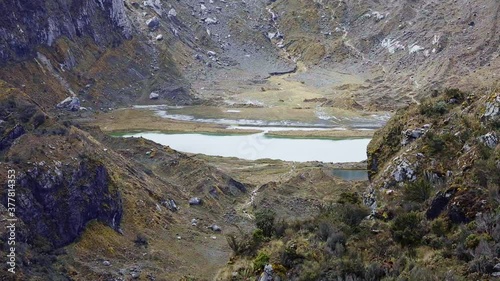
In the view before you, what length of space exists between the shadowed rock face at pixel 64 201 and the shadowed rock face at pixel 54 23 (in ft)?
145

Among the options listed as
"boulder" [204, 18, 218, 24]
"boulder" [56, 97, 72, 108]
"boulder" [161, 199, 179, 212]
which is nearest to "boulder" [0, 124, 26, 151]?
"boulder" [161, 199, 179, 212]

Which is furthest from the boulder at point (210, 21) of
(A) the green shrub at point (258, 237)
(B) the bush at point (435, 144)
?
(A) the green shrub at point (258, 237)

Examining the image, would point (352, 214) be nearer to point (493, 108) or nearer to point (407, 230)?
point (407, 230)

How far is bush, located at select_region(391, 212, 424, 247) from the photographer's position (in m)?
16.0

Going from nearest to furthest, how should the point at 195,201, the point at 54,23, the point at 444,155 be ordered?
1. the point at 444,155
2. the point at 195,201
3. the point at 54,23

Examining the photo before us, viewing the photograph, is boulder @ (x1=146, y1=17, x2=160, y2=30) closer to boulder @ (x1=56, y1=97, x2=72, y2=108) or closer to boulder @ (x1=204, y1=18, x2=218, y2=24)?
boulder @ (x1=204, y1=18, x2=218, y2=24)

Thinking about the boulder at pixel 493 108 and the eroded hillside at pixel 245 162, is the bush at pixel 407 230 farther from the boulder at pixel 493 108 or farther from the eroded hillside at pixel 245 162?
the boulder at pixel 493 108

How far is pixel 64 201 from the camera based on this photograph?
1259 inches

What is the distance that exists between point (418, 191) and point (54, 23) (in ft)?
236

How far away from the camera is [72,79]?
82.9m

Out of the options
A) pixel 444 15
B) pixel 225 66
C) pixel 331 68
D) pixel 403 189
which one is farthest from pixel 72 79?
pixel 403 189

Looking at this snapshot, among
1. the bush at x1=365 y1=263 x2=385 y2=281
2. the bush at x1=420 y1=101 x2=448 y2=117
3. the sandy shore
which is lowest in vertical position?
the bush at x1=365 y1=263 x2=385 y2=281

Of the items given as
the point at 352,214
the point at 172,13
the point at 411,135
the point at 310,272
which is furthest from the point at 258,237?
the point at 172,13

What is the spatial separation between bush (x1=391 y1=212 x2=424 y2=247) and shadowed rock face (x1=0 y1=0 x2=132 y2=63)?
2533 inches
